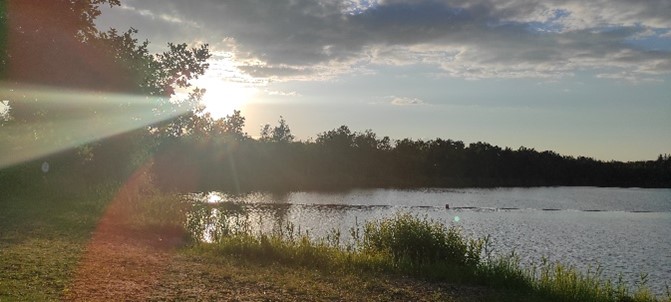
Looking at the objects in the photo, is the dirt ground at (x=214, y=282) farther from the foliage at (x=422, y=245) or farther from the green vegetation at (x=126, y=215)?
the foliage at (x=422, y=245)

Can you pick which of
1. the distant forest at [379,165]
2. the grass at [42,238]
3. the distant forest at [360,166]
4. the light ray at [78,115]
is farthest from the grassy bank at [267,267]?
the distant forest at [379,165]

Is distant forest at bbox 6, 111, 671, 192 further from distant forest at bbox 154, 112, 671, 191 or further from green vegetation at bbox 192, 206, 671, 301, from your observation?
green vegetation at bbox 192, 206, 671, 301

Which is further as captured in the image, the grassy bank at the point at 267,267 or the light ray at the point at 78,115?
the light ray at the point at 78,115

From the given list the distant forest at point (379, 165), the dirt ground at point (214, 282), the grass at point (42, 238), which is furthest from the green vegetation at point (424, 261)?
the distant forest at point (379, 165)

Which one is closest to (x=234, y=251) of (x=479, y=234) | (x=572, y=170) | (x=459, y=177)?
→ (x=479, y=234)

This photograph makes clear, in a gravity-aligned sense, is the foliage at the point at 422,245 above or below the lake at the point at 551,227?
above

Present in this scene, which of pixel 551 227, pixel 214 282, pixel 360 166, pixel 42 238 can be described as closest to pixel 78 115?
pixel 42 238

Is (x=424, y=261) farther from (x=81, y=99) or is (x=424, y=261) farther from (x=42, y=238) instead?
(x=81, y=99)

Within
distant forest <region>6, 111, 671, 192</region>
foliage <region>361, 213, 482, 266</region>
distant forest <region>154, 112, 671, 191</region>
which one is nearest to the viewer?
foliage <region>361, 213, 482, 266</region>

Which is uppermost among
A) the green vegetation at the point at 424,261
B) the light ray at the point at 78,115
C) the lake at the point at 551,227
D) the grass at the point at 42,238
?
the light ray at the point at 78,115

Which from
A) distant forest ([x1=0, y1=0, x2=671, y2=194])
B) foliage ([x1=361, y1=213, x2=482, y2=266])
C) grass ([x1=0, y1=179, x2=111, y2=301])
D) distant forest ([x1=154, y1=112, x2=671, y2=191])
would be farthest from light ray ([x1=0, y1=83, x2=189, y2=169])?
distant forest ([x1=154, y1=112, x2=671, y2=191])

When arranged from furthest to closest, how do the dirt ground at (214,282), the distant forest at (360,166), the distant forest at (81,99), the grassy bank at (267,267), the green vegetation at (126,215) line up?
the distant forest at (360,166), the distant forest at (81,99), the green vegetation at (126,215), the grassy bank at (267,267), the dirt ground at (214,282)

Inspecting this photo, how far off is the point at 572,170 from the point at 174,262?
192 meters

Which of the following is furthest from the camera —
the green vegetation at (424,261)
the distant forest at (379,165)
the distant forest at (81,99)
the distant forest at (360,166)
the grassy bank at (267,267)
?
the distant forest at (379,165)
